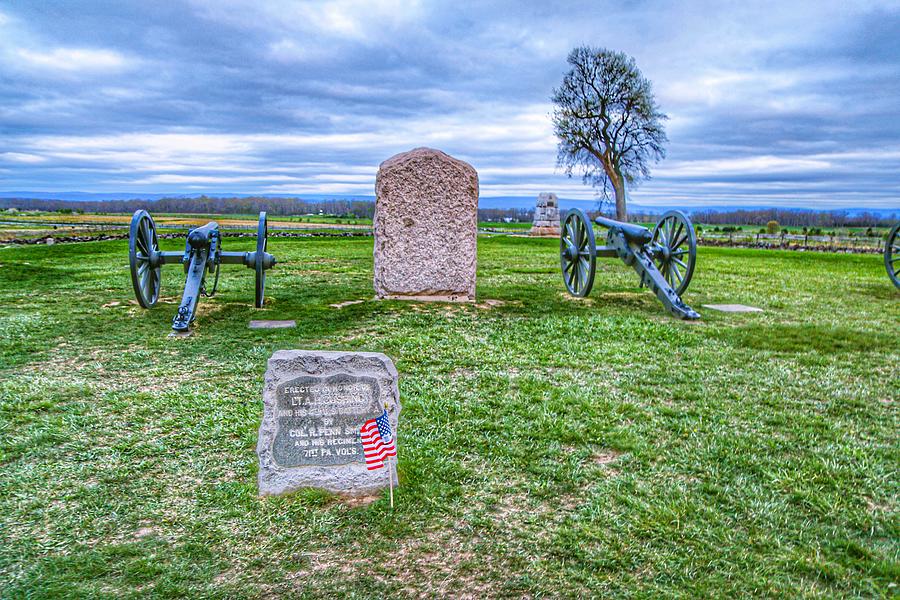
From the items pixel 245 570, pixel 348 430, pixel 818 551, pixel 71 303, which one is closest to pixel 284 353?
pixel 348 430

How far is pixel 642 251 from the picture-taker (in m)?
9.65

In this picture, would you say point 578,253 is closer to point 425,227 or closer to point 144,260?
point 425,227

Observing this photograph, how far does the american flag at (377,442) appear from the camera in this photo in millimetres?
3262

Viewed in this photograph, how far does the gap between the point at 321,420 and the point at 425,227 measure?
625cm

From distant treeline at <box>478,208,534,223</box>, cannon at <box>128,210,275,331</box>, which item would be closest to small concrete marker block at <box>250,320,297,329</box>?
cannon at <box>128,210,275,331</box>

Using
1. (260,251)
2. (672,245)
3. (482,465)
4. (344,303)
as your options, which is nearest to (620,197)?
(672,245)

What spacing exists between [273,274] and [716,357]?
9157mm

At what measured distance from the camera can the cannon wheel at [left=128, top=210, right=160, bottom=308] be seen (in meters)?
7.19

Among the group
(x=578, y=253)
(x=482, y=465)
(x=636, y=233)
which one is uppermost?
(x=636, y=233)

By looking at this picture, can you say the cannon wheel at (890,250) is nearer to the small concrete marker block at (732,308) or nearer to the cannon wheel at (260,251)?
the small concrete marker block at (732,308)

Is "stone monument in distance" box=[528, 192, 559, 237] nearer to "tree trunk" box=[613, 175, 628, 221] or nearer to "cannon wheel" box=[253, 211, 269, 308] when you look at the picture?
"tree trunk" box=[613, 175, 628, 221]

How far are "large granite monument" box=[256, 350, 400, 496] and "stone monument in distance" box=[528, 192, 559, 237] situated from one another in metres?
27.1

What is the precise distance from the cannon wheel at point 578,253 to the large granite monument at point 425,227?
1.74m

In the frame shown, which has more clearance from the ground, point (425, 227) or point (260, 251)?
point (425, 227)
